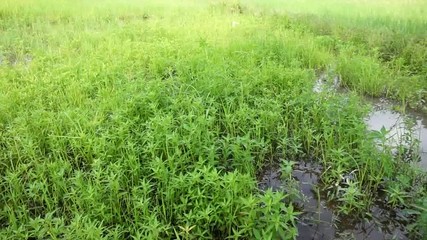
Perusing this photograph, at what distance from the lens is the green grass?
2541 mm

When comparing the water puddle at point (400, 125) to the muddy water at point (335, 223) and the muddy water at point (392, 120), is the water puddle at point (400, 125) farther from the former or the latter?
the muddy water at point (335, 223)

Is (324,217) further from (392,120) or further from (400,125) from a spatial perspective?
(392,120)

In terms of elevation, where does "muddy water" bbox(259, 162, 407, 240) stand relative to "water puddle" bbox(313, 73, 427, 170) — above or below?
below

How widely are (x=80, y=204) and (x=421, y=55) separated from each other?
5.78 m

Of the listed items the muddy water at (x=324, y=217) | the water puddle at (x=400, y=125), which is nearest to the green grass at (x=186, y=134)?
the muddy water at (x=324, y=217)

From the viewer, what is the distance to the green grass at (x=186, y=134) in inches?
100

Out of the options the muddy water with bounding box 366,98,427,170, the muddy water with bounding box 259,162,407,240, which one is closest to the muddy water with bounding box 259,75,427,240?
the muddy water with bounding box 259,162,407,240

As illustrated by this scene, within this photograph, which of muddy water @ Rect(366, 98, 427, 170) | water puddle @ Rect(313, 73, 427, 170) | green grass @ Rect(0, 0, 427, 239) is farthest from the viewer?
muddy water @ Rect(366, 98, 427, 170)

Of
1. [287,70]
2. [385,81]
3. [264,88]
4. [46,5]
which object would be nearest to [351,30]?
[385,81]

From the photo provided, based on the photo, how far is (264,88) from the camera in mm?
4383

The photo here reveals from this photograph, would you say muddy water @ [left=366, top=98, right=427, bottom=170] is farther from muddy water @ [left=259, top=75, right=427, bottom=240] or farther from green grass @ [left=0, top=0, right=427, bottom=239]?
muddy water @ [left=259, top=75, right=427, bottom=240]

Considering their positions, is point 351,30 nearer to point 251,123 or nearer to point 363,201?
point 251,123

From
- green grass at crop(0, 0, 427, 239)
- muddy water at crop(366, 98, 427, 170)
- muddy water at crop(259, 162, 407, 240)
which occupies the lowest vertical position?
muddy water at crop(259, 162, 407, 240)

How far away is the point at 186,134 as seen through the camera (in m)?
3.44
